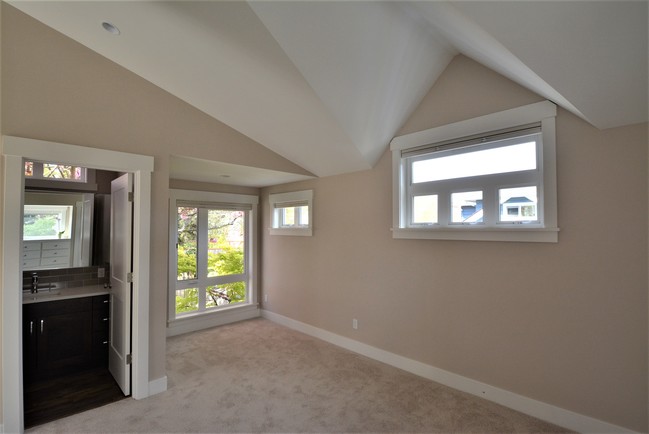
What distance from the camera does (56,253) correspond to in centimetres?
342

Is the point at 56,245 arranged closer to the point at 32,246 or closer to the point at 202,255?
the point at 32,246

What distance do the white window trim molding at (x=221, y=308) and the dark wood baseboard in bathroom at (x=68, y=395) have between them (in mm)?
1184

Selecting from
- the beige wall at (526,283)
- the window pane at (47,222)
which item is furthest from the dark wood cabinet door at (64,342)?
the beige wall at (526,283)

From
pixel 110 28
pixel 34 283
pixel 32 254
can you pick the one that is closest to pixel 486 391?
pixel 110 28

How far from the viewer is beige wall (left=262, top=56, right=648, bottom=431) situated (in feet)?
6.84

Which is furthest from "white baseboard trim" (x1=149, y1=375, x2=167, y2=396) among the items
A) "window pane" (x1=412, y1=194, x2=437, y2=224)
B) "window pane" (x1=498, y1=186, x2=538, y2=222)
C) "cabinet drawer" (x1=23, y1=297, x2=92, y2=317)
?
"window pane" (x1=498, y1=186, x2=538, y2=222)

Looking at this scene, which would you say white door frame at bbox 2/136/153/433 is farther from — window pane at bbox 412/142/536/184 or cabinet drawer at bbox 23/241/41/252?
window pane at bbox 412/142/536/184

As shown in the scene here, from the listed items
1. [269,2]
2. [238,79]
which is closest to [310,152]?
A: [238,79]

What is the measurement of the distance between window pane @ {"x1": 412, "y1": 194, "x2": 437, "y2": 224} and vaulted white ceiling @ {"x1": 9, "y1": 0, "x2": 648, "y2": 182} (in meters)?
0.78

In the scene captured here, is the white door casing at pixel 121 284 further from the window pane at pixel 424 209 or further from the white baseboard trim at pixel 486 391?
the window pane at pixel 424 209

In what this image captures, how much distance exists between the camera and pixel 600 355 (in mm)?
2174

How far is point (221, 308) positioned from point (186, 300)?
55 cm

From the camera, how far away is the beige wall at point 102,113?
2221 mm

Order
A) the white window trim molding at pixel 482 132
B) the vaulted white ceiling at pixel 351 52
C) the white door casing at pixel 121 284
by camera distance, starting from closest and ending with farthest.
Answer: the vaulted white ceiling at pixel 351 52, the white window trim molding at pixel 482 132, the white door casing at pixel 121 284
